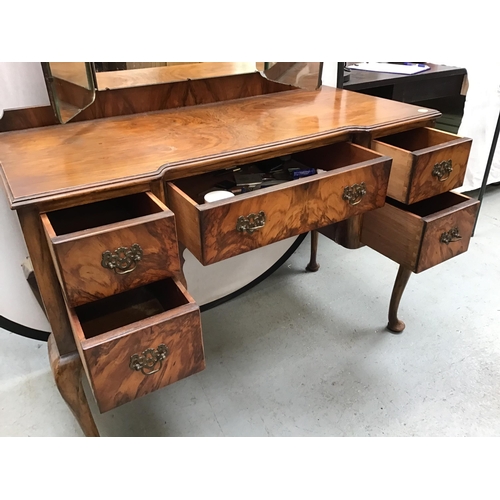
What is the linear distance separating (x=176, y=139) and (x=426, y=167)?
0.56m

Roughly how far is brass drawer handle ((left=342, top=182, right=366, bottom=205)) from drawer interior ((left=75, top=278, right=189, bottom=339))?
42cm

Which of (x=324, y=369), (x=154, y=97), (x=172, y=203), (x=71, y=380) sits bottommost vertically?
(x=324, y=369)

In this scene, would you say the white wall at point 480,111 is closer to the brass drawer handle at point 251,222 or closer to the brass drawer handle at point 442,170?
the brass drawer handle at point 442,170

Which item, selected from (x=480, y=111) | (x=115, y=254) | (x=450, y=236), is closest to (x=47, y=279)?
(x=115, y=254)

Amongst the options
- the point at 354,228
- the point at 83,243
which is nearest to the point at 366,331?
the point at 354,228

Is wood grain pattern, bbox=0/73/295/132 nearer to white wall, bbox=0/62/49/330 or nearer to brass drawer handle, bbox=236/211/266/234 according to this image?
white wall, bbox=0/62/49/330

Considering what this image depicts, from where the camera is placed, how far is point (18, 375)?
1.26 m

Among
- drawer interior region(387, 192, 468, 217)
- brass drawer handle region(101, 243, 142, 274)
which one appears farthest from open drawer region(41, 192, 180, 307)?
drawer interior region(387, 192, 468, 217)

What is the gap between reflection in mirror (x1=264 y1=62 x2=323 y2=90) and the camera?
121 centimetres

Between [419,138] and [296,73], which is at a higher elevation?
→ [296,73]

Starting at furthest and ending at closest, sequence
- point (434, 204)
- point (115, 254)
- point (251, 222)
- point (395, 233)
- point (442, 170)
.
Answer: point (434, 204)
point (395, 233)
point (442, 170)
point (251, 222)
point (115, 254)

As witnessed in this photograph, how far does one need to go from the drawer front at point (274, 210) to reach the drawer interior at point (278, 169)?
9cm

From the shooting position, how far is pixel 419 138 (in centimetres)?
117

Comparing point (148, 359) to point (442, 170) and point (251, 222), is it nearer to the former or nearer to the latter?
point (251, 222)
